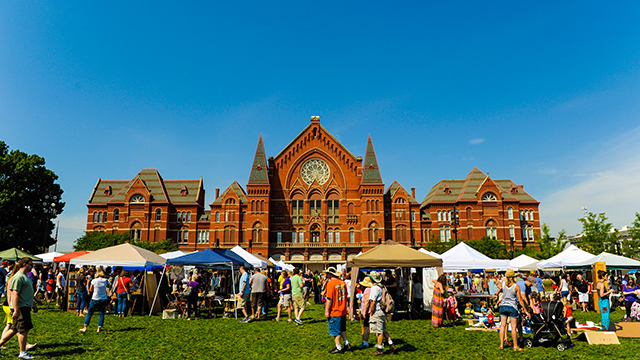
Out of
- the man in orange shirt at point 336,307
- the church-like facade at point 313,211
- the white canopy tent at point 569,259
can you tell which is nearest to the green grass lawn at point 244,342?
the man in orange shirt at point 336,307

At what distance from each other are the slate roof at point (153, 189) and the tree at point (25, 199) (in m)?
14.5

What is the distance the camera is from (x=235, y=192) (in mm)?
60656

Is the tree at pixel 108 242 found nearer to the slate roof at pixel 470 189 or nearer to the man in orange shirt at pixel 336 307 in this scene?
the slate roof at pixel 470 189

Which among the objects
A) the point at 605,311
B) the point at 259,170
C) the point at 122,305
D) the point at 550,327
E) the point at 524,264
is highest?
the point at 259,170

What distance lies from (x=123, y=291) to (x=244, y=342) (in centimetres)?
715

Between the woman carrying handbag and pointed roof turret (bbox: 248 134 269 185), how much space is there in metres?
42.8

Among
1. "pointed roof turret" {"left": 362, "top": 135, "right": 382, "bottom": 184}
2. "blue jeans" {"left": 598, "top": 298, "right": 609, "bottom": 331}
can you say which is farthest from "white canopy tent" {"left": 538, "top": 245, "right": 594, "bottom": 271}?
"pointed roof turret" {"left": 362, "top": 135, "right": 382, "bottom": 184}

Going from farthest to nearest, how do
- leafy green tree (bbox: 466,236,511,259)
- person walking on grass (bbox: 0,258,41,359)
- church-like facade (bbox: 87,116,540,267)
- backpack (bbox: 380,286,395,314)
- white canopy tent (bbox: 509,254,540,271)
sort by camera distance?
church-like facade (bbox: 87,116,540,267) < leafy green tree (bbox: 466,236,511,259) < white canopy tent (bbox: 509,254,540,271) < backpack (bbox: 380,286,395,314) < person walking on grass (bbox: 0,258,41,359)

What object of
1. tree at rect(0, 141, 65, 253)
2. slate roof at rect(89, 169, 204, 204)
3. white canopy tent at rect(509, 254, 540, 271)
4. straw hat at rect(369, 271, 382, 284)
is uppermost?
slate roof at rect(89, 169, 204, 204)

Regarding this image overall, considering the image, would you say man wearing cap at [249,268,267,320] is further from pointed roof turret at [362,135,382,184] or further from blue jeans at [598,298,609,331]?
pointed roof turret at [362,135,382,184]

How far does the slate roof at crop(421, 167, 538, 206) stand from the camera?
61.1 metres

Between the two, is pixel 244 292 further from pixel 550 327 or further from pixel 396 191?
pixel 396 191

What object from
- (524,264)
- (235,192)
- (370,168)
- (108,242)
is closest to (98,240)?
(108,242)

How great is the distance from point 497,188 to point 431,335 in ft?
170
